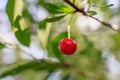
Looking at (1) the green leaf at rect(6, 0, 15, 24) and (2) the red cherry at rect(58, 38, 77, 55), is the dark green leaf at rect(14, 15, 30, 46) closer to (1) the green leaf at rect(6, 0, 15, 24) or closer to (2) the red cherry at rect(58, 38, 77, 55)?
(1) the green leaf at rect(6, 0, 15, 24)

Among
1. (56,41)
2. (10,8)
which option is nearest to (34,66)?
(56,41)

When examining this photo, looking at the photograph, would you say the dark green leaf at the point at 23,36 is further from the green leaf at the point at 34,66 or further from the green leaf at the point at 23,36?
the green leaf at the point at 34,66

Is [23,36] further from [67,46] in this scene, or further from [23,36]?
[67,46]

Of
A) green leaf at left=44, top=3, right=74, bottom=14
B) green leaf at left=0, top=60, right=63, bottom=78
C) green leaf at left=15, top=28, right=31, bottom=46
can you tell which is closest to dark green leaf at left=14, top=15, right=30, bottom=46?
green leaf at left=15, top=28, right=31, bottom=46

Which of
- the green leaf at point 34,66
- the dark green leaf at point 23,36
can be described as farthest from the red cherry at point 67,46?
the green leaf at point 34,66

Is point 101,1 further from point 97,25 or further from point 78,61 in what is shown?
point 97,25

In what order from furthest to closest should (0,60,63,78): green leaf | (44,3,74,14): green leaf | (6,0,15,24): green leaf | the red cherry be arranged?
(0,60,63,78): green leaf
(6,0,15,24): green leaf
the red cherry
(44,3,74,14): green leaf
